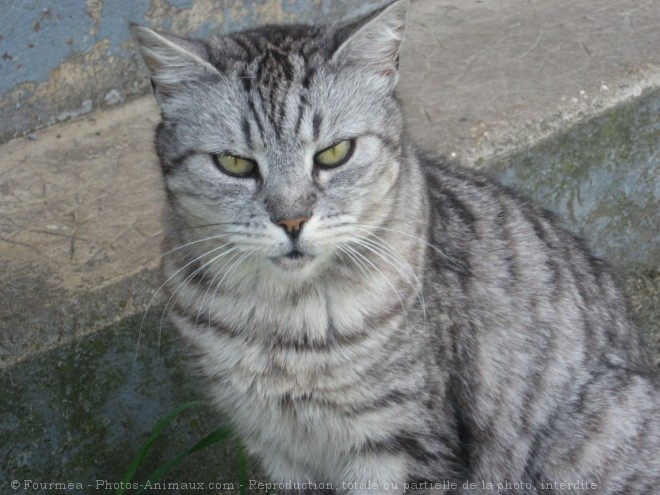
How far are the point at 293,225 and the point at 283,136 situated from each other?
0.69 ft

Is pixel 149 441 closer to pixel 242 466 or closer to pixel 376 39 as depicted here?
pixel 242 466

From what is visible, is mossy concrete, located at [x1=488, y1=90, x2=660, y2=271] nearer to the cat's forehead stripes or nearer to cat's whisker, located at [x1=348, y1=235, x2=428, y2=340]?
cat's whisker, located at [x1=348, y1=235, x2=428, y2=340]

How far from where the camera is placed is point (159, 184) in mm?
3232

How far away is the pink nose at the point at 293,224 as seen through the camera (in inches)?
80.1

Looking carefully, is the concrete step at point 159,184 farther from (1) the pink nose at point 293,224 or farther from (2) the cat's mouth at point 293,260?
(1) the pink nose at point 293,224

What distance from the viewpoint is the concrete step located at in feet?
8.73

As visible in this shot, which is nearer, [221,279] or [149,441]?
[221,279]

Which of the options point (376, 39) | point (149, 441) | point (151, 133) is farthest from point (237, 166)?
point (151, 133)

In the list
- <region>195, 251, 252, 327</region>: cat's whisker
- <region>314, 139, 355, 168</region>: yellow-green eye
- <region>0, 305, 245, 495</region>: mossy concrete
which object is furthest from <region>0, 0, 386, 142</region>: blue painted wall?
<region>314, 139, 355, 168</region>: yellow-green eye

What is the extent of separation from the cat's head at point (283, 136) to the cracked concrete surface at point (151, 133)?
667mm

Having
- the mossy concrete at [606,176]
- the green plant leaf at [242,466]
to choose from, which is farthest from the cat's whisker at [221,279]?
the mossy concrete at [606,176]

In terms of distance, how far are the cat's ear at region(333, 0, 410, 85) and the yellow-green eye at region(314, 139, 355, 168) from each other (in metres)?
0.22

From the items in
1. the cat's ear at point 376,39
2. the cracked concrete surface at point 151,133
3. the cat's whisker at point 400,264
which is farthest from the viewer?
the cracked concrete surface at point 151,133

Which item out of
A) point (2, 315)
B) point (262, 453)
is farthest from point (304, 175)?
point (2, 315)
